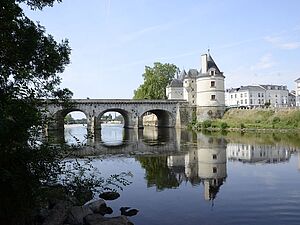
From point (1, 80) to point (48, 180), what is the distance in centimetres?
238

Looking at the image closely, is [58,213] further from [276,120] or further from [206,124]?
[206,124]

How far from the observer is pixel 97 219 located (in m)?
8.81

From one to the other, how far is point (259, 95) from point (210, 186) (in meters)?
76.0

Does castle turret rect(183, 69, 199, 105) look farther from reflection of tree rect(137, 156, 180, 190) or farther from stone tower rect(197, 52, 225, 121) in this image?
reflection of tree rect(137, 156, 180, 190)

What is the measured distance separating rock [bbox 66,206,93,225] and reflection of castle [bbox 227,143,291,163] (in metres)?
13.5

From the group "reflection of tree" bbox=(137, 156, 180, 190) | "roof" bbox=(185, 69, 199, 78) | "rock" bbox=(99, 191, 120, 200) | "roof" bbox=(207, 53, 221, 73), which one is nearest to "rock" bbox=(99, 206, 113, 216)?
"rock" bbox=(99, 191, 120, 200)

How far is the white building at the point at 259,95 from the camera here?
85.2 m

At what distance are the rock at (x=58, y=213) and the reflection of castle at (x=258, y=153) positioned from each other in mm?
14128

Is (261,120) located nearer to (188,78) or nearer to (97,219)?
(188,78)

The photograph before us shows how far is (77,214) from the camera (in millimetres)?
8836

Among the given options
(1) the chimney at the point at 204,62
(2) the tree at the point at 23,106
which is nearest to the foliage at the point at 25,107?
(2) the tree at the point at 23,106

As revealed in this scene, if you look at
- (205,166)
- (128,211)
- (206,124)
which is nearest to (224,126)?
(206,124)

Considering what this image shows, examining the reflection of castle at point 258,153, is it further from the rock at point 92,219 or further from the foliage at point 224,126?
the foliage at point 224,126

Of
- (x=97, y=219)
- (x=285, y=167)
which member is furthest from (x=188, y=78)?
(x=97, y=219)
